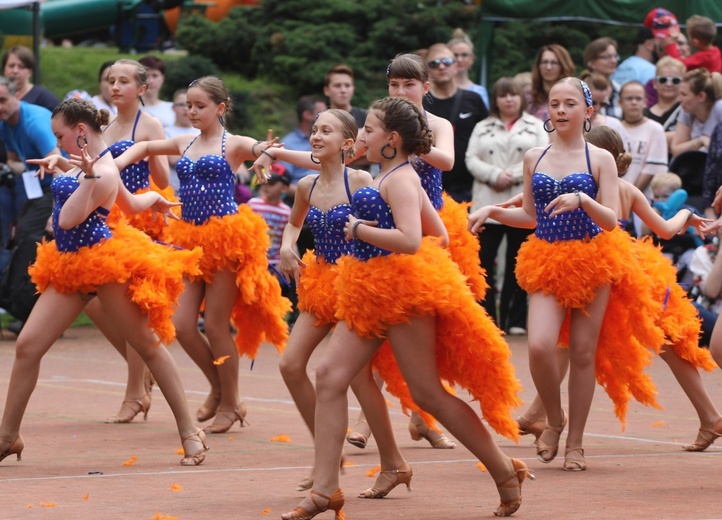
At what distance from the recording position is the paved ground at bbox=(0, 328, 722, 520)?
5848mm

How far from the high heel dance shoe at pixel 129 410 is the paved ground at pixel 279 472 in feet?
0.43

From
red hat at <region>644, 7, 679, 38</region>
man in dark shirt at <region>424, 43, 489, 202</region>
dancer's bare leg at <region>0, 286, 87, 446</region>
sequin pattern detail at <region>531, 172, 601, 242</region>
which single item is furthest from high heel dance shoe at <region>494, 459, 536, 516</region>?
red hat at <region>644, 7, 679, 38</region>

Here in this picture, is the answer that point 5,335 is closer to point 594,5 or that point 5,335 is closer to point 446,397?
point 594,5

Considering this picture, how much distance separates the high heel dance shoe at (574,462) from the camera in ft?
22.7

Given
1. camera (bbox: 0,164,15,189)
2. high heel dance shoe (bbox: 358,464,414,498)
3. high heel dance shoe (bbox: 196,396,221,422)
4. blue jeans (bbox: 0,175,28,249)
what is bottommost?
blue jeans (bbox: 0,175,28,249)

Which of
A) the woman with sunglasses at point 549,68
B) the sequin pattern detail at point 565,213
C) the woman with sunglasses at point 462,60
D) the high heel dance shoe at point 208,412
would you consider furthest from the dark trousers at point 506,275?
the sequin pattern detail at point 565,213

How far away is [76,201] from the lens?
6.89 meters

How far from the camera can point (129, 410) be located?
8750 mm

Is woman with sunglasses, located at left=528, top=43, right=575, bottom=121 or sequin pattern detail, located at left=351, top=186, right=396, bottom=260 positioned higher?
sequin pattern detail, located at left=351, top=186, right=396, bottom=260

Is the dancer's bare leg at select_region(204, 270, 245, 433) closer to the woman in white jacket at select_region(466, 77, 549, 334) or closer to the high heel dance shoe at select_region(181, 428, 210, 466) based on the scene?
the high heel dance shoe at select_region(181, 428, 210, 466)

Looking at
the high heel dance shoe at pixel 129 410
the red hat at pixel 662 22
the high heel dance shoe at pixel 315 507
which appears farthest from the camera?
the red hat at pixel 662 22

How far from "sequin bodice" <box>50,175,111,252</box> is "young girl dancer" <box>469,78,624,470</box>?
2005 millimetres

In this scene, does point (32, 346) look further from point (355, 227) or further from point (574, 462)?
point (574, 462)

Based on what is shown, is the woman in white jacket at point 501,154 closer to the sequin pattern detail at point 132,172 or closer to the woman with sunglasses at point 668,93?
the woman with sunglasses at point 668,93
